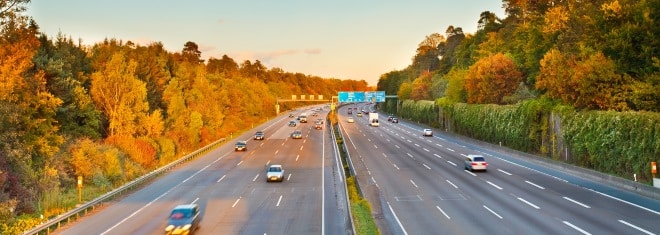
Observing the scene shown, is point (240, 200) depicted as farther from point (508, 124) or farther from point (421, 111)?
point (421, 111)

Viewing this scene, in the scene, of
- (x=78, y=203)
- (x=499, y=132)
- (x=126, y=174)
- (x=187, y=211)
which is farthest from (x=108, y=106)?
(x=499, y=132)

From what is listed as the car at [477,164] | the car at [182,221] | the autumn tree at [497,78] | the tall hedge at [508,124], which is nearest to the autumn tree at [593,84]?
the tall hedge at [508,124]

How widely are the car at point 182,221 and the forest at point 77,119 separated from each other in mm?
7410

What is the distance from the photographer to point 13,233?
2533 centimetres

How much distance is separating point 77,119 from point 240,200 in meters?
32.5

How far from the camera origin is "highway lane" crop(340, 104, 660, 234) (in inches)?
997

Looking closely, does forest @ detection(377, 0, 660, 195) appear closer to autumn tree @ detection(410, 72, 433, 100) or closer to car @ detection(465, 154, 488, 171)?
car @ detection(465, 154, 488, 171)

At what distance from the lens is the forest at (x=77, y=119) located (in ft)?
115

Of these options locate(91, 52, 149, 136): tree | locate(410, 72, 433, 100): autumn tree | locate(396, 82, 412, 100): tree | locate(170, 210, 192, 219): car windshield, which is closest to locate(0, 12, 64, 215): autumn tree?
locate(170, 210, 192, 219): car windshield

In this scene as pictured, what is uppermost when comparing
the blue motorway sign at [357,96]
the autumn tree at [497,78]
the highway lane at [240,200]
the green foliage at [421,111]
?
the autumn tree at [497,78]

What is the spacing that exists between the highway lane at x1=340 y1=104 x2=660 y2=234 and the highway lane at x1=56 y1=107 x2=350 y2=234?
124 inches

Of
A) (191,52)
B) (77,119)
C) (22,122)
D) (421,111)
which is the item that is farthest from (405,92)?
(22,122)

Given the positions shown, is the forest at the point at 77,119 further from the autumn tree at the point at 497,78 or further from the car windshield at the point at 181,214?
the autumn tree at the point at 497,78

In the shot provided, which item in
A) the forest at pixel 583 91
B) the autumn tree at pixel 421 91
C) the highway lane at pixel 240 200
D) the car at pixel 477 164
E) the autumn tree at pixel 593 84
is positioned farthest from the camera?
the autumn tree at pixel 421 91
